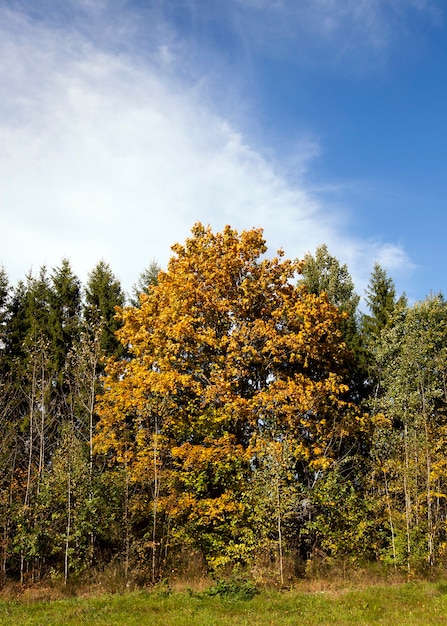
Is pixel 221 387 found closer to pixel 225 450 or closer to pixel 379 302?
pixel 225 450

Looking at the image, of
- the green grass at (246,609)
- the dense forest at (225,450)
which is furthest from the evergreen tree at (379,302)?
the green grass at (246,609)

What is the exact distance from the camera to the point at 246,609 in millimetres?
14367

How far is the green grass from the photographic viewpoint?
13.0m

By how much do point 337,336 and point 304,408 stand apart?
172 inches

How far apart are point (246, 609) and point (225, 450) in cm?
706

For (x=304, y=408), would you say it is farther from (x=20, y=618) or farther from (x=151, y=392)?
(x=20, y=618)

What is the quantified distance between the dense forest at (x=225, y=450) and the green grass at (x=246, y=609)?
278cm

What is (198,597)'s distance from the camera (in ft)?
50.6

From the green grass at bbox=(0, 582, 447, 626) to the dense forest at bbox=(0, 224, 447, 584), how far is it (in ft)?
9.13

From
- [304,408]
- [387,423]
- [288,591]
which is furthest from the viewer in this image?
[387,423]

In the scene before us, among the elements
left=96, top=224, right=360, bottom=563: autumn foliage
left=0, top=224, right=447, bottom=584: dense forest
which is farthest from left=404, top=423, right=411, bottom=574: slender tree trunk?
left=96, top=224, right=360, bottom=563: autumn foliage

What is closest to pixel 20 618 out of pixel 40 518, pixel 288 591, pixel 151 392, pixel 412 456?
pixel 40 518

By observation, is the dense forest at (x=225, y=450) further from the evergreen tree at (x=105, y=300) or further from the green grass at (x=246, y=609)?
the evergreen tree at (x=105, y=300)

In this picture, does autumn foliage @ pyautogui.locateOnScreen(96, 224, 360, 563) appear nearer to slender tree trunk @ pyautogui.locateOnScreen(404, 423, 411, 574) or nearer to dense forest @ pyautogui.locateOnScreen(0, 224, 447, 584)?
dense forest @ pyautogui.locateOnScreen(0, 224, 447, 584)
